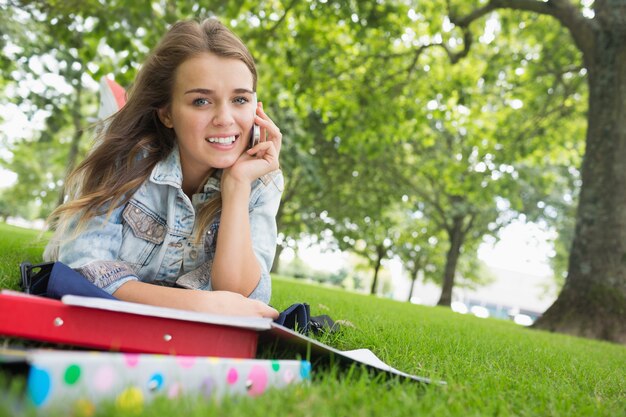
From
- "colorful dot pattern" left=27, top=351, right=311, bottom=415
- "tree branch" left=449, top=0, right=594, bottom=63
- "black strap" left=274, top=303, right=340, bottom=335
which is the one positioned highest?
"tree branch" left=449, top=0, right=594, bottom=63

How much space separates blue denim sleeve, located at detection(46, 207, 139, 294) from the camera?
2.24 meters

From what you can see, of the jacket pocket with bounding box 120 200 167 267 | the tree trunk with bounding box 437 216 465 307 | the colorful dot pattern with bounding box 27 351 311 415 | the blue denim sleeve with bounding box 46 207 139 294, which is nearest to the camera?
the colorful dot pattern with bounding box 27 351 311 415

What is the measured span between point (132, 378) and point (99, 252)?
132 cm

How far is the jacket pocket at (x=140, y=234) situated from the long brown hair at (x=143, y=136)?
9cm

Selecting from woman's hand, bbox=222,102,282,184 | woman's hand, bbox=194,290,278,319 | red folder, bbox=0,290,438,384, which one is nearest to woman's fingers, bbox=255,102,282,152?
woman's hand, bbox=222,102,282,184

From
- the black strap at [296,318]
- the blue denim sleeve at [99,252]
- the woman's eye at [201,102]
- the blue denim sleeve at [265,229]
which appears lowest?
the black strap at [296,318]

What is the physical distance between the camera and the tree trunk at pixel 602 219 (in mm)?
6855

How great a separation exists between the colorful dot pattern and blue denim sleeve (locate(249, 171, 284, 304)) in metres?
1.16

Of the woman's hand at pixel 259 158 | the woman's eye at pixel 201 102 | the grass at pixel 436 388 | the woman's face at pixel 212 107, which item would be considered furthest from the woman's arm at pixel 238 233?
the grass at pixel 436 388

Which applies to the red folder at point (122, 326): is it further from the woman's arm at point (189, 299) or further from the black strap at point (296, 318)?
the black strap at point (296, 318)

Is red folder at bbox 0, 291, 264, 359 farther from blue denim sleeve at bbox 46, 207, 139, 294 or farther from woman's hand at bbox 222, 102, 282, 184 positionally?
woman's hand at bbox 222, 102, 282, 184

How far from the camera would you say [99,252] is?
7.84ft

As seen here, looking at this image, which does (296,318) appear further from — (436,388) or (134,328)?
(134,328)

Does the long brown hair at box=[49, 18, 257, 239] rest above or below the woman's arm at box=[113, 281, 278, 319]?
above
